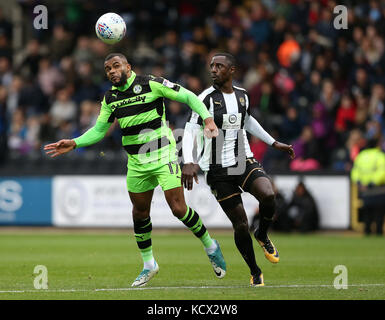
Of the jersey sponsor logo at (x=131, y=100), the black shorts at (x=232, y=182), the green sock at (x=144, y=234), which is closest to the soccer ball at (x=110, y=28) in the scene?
the jersey sponsor logo at (x=131, y=100)

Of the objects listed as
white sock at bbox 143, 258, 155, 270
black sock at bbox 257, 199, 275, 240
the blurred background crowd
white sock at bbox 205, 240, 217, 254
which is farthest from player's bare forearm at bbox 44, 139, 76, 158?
the blurred background crowd

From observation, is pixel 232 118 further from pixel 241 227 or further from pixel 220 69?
pixel 241 227

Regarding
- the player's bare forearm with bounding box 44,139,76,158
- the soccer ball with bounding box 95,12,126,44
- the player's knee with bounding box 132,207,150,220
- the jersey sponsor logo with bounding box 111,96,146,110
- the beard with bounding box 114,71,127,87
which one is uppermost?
the soccer ball with bounding box 95,12,126,44

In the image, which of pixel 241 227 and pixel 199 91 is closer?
pixel 241 227

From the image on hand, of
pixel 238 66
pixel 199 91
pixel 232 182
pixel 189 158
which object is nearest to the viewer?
pixel 189 158

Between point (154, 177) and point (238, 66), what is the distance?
468 inches

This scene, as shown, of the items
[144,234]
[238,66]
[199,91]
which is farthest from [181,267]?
[238,66]

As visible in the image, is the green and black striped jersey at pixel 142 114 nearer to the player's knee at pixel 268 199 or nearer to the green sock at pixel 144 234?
the green sock at pixel 144 234

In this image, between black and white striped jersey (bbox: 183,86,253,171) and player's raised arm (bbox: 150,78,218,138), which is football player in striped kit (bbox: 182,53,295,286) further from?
player's raised arm (bbox: 150,78,218,138)

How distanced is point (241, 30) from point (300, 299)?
49.4 ft

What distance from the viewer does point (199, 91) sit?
69.7 ft

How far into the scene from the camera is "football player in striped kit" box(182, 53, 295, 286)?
32.5 feet

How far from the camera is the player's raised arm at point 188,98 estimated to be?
9.39 metres

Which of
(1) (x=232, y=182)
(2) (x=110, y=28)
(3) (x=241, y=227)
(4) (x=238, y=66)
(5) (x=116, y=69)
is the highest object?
(4) (x=238, y=66)
